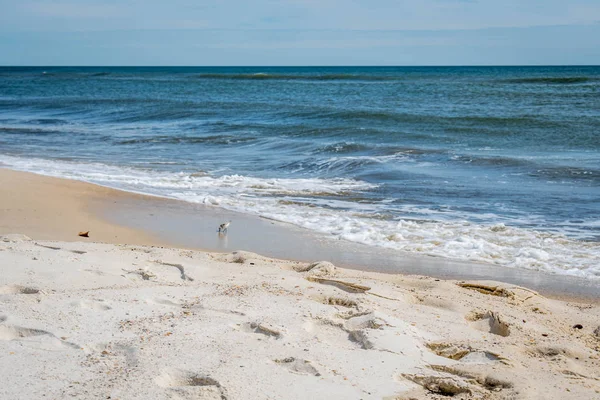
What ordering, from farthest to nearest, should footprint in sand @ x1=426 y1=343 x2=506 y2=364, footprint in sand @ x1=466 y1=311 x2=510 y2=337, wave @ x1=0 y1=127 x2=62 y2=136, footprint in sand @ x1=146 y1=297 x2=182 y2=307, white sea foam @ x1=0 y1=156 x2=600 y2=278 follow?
wave @ x1=0 y1=127 x2=62 y2=136 → white sea foam @ x1=0 y1=156 x2=600 y2=278 → footprint in sand @ x1=466 y1=311 x2=510 y2=337 → footprint in sand @ x1=146 y1=297 x2=182 y2=307 → footprint in sand @ x1=426 y1=343 x2=506 y2=364

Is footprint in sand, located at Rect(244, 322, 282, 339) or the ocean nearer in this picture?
footprint in sand, located at Rect(244, 322, 282, 339)

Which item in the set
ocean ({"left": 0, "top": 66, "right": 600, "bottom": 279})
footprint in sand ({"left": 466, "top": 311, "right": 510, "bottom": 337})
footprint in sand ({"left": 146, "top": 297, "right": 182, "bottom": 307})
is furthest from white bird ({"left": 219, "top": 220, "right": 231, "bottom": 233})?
footprint in sand ({"left": 466, "top": 311, "right": 510, "bottom": 337})

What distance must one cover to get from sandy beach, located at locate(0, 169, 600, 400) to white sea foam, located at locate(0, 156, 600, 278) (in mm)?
1144

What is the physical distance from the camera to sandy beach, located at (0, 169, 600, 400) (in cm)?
301

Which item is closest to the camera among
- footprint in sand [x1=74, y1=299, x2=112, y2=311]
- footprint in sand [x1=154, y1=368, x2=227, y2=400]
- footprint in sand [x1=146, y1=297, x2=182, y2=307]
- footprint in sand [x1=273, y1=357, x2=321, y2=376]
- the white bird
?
footprint in sand [x1=154, y1=368, x2=227, y2=400]

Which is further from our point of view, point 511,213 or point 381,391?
point 511,213

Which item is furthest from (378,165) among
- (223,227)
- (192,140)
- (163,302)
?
(163,302)

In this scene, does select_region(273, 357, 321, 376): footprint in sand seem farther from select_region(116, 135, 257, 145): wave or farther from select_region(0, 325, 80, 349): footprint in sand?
select_region(116, 135, 257, 145): wave

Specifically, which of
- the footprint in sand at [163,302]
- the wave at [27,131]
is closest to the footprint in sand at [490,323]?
the footprint in sand at [163,302]

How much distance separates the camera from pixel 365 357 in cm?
340

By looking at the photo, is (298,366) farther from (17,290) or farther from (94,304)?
(17,290)

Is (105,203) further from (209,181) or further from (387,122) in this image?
(387,122)

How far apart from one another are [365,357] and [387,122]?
670 inches

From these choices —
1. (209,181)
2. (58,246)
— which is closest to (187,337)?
(58,246)
